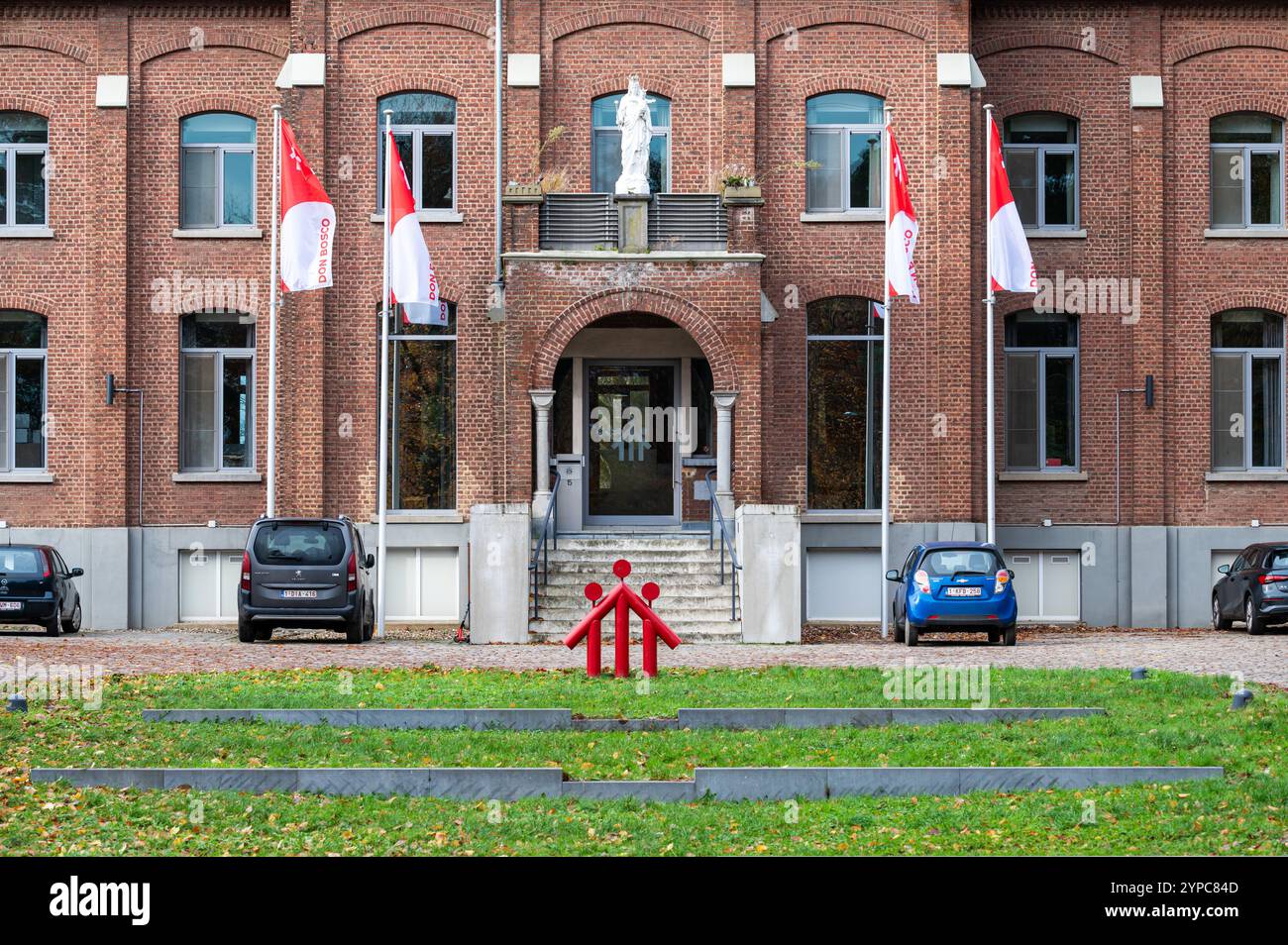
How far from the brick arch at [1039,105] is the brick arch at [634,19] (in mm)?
5229

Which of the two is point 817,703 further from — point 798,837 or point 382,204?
point 382,204

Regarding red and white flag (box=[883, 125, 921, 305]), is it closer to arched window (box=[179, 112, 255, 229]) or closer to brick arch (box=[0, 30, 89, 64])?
arched window (box=[179, 112, 255, 229])

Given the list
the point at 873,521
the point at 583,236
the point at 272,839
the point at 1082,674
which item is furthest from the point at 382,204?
the point at 272,839

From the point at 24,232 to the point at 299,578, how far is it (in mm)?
10468

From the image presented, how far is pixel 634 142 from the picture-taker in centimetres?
2794

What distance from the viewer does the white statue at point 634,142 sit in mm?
27812

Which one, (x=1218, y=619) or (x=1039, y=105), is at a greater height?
(x=1039, y=105)

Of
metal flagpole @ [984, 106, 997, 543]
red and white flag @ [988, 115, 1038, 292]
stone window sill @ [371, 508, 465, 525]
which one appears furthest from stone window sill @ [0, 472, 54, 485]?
red and white flag @ [988, 115, 1038, 292]

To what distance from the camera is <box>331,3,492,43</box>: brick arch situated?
2992cm

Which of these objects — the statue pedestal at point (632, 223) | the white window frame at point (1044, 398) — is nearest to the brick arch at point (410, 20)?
the statue pedestal at point (632, 223)

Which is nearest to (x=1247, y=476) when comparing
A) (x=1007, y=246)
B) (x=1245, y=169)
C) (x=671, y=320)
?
(x=1245, y=169)

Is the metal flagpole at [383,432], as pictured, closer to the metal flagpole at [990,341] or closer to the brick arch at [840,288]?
the brick arch at [840,288]

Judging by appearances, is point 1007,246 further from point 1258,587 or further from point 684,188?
point 1258,587

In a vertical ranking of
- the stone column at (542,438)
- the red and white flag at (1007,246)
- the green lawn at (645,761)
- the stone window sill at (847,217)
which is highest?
the stone window sill at (847,217)
